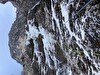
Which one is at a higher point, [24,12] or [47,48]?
[24,12]

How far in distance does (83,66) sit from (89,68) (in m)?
0.55

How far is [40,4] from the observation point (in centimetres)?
1925

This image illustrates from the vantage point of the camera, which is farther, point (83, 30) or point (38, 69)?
point (38, 69)

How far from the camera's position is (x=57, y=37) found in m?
16.5

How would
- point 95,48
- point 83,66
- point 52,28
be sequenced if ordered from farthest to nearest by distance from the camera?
point 52,28
point 83,66
point 95,48

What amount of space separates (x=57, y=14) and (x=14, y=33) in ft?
32.9

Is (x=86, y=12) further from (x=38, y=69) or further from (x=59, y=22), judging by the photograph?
(x=38, y=69)

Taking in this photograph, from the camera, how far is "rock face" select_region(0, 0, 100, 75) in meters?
12.4

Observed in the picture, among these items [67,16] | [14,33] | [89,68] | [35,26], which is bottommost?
[89,68]

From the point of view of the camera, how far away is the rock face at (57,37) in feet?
40.7

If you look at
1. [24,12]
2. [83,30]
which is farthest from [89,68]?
[24,12]

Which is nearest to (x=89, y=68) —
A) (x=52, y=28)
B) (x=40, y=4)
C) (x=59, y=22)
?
(x=59, y=22)

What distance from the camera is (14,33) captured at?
25.0 meters

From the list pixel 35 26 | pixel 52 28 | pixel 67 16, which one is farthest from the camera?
pixel 35 26
